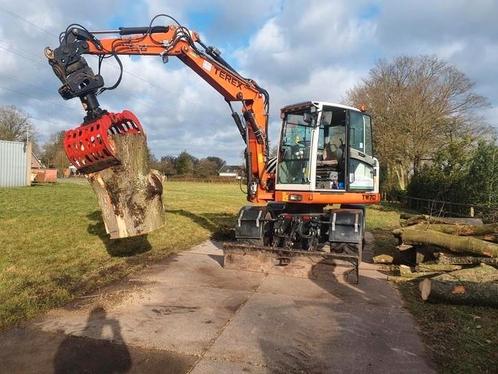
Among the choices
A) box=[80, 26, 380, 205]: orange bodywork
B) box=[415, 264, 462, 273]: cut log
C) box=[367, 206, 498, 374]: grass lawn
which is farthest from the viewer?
box=[80, 26, 380, 205]: orange bodywork

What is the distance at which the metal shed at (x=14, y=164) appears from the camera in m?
30.3

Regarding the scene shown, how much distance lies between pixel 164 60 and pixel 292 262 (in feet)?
14.8

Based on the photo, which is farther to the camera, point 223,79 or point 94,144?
point 223,79

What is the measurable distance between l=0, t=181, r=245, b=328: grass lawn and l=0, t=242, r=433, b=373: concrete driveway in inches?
20.4

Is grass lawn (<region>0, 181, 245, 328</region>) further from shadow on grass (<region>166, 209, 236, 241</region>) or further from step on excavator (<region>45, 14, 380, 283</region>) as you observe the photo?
step on excavator (<region>45, 14, 380, 283</region>)

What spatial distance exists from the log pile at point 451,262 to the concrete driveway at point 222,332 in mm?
754

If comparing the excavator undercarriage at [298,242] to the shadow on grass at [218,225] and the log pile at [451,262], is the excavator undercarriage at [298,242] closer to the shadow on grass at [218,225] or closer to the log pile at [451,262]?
the log pile at [451,262]

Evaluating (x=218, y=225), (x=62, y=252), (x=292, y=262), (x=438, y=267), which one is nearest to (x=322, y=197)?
(x=292, y=262)

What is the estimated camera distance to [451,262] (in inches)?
319

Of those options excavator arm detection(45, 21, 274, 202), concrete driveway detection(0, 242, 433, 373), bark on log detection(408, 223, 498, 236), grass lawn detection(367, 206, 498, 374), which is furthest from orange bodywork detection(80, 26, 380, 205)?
grass lawn detection(367, 206, 498, 374)

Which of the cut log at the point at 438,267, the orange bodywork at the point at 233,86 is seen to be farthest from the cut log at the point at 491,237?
the orange bodywork at the point at 233,86

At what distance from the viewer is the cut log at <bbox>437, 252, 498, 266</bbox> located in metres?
7.77

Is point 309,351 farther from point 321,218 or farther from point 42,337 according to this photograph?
point 321,218

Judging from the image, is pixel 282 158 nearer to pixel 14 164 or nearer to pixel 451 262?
pixel 451 262
